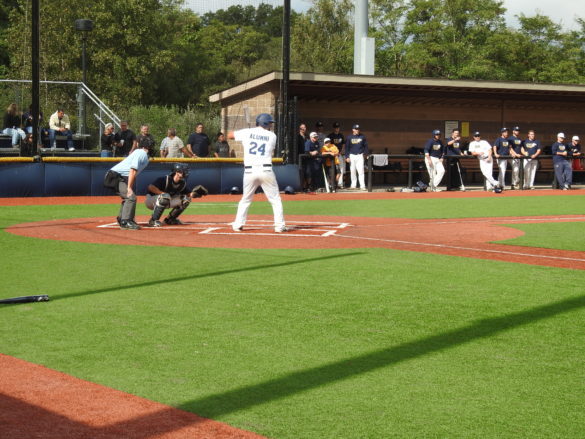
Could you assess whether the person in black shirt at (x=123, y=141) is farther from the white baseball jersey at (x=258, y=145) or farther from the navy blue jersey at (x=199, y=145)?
the white baseball jersey at (x=258, y=145)

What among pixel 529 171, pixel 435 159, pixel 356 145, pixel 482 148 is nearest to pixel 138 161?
pixel 356 145

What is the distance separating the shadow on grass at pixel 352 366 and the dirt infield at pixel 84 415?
0.71 ft

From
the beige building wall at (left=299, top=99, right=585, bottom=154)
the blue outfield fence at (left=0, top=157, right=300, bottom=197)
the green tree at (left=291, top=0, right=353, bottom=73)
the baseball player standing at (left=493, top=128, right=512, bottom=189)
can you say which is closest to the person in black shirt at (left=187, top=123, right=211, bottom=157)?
the blue outfield fence at (left=0, top=157, right=300, bottom=197)

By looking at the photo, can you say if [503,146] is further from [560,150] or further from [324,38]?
[324,38]

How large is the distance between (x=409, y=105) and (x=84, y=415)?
2830 cm

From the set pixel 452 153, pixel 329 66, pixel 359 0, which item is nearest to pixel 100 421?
pixel 452 153

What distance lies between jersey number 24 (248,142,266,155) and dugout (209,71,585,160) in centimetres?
1361

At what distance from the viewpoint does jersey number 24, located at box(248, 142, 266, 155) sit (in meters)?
13.5

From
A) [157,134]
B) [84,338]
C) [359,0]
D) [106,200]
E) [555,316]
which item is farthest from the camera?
[157,134]

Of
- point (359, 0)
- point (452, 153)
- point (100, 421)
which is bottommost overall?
point (100, 421)

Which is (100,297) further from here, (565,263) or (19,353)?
(565,263)

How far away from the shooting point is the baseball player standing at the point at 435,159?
26.2 metres

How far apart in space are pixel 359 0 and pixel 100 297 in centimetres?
3009

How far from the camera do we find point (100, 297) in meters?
7.84
